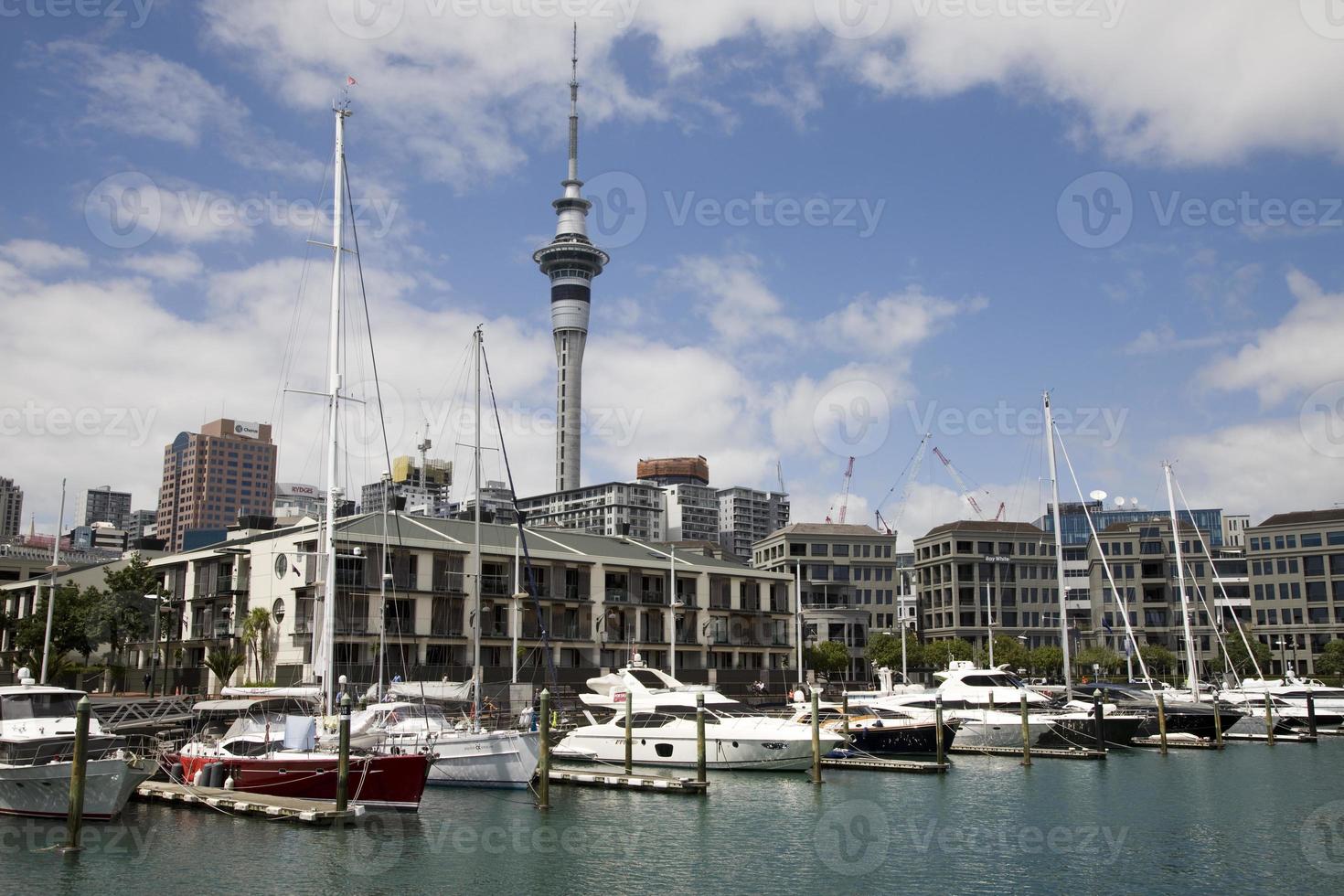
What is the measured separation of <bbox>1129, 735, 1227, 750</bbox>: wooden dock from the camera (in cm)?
6284

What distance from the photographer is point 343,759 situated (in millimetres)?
35500

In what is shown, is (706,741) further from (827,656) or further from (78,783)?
(827,656)

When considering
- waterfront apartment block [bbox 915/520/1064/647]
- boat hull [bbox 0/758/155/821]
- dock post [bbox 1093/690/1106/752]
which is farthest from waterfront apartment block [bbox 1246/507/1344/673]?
boat hull [bbox 0/758/155/821]

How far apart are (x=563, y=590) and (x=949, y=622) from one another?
254 feet

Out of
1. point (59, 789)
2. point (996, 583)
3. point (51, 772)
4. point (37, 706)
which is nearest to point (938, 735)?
point (59, 789)

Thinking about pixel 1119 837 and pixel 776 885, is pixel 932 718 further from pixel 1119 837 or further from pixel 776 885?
pixel 776 885

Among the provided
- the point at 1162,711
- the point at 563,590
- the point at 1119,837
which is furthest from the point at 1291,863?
the point at 563,590

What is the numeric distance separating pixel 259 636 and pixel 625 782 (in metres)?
41.6

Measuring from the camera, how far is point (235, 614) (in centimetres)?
7938

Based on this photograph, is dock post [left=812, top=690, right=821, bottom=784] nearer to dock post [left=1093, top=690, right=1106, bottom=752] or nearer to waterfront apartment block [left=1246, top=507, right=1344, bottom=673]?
dock post [left=1093, top=690, right=1106, bottom=752]

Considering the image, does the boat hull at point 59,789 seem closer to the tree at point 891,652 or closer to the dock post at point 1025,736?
the dock post at point 1025,736

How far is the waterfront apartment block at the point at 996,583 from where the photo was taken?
146 meters

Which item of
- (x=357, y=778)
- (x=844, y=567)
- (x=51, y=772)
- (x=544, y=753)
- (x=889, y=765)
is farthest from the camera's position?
(x=844, y=567)

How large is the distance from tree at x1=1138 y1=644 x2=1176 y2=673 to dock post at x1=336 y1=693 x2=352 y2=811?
107568mm
